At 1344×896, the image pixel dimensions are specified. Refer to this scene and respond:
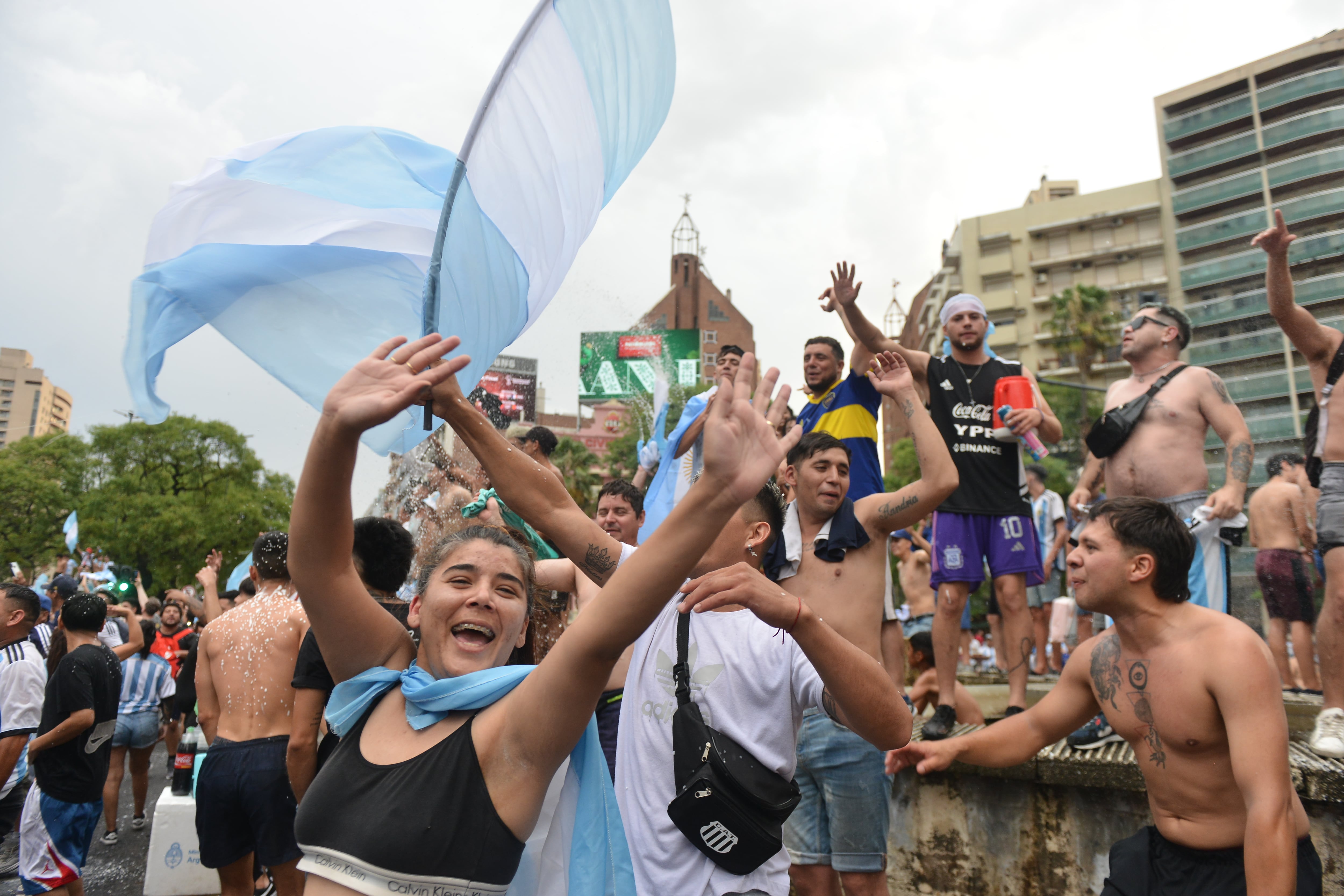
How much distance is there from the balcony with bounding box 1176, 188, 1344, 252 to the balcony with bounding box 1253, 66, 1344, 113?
6.64 m

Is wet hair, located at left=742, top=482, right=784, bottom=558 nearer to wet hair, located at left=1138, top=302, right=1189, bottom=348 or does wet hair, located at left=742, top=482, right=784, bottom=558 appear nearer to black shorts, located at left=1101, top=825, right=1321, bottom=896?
black shorts, located at left=1101, top=825, right=1321, bottom=896

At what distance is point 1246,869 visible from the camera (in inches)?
90.5

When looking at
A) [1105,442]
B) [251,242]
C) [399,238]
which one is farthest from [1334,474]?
[251,242]

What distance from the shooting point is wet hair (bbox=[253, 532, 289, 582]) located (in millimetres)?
4547

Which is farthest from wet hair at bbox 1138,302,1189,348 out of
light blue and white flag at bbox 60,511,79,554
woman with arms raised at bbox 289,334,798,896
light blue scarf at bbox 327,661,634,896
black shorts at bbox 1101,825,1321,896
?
light blue and white flag at bbox 60,511,79,554

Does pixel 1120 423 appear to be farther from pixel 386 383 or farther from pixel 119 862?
pixel 119 862

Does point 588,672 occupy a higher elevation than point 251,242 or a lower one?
lower

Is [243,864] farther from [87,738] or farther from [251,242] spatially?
[251,242]

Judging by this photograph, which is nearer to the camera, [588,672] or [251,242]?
[588,672]

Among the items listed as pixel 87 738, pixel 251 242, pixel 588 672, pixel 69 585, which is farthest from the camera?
pixel 69 585

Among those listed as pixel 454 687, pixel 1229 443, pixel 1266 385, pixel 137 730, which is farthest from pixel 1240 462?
pixel 1266 385

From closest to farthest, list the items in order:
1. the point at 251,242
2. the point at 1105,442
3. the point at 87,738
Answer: the point at 251,242, the point at 1105,442, the point at 87,738

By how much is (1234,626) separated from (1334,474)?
1961 millimetres

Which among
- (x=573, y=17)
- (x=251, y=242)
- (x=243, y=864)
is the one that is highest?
(x=573, y=17)
